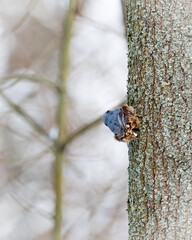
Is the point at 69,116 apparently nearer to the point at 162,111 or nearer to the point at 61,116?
the point at 61,116

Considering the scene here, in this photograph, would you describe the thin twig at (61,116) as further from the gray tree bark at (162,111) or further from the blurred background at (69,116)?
the gray tree bark at (162,111)

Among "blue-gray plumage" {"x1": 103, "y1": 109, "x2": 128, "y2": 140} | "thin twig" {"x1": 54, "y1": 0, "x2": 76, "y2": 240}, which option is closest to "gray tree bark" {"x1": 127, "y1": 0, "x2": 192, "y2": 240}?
"blue-gray plumage" {"x1": 103, "y1": 109, "x2": 128, "y2": 140}

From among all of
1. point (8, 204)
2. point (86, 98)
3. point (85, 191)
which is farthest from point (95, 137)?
point (8, 204)

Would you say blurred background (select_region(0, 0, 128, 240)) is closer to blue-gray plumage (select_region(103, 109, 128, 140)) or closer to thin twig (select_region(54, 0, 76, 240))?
thin twig (select_region(54, 0, 76, 240))

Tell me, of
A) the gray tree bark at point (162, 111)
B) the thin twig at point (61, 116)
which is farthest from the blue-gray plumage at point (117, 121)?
the thin twig at point (61, 116)

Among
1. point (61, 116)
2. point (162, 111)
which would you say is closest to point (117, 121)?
point (162, 111)

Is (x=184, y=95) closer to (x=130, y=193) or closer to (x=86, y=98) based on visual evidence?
(x=130, y=193)
